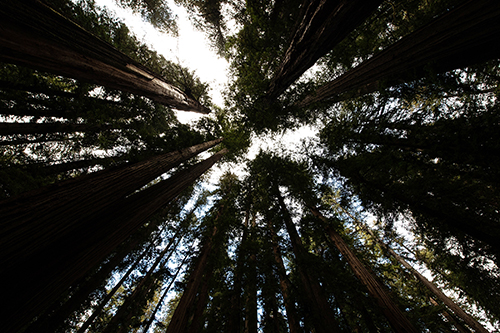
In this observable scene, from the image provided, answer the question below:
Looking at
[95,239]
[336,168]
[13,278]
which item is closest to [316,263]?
[336,168]

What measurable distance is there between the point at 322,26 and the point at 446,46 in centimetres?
202

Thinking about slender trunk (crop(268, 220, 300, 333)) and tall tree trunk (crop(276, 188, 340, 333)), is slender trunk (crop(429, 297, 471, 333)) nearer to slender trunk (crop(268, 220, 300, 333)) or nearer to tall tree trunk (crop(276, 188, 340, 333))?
slender trunk (crop(268, 220, 300, 333))

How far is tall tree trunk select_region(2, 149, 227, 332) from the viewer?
4.92 ft

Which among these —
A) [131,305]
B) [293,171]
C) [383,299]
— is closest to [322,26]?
[293,171]

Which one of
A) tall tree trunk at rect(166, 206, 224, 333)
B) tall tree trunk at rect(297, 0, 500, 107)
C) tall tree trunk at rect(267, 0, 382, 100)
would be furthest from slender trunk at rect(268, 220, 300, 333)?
tall tree trunk at rect(267, 0, 382, 100)

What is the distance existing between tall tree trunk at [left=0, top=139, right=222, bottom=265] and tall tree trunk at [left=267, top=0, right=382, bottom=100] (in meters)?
4.79

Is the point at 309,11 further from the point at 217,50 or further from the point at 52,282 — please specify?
the point at 217,50

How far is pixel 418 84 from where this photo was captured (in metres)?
3.09

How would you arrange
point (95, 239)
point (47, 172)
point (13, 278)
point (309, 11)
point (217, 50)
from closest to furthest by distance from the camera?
point (13, 278), point (95, 239), point (309, 11), point (47, 172), point (217, 50)

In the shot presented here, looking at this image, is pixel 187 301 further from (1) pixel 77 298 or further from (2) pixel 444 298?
(2) pixel 444 298

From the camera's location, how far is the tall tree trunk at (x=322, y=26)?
267 cm

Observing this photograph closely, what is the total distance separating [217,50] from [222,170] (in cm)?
847

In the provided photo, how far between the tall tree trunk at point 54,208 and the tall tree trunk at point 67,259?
237 mm

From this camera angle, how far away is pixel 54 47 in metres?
2.11
